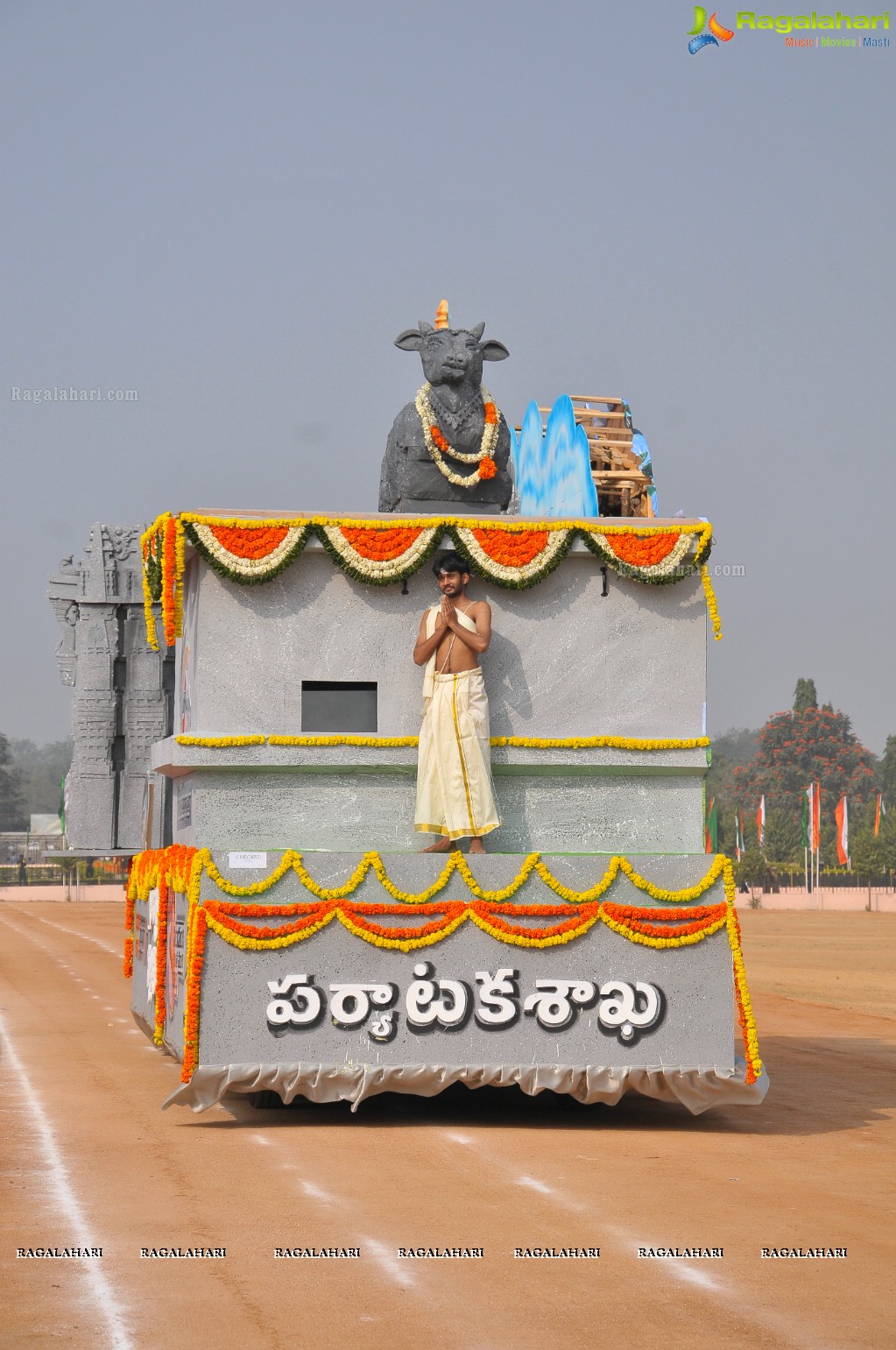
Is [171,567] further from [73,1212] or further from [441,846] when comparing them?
[73,1212]

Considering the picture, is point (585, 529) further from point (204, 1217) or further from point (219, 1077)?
point (204, 1217)

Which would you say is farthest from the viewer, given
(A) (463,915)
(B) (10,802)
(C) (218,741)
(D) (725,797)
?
(B) (10,802)

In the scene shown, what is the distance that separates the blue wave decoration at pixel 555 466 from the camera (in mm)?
13305

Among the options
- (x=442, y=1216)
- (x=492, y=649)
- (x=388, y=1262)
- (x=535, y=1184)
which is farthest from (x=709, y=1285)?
(x=492, y=649)

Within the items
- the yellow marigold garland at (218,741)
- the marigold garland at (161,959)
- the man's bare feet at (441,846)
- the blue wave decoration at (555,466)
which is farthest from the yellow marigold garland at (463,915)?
the blue wave decoration at (555,466)

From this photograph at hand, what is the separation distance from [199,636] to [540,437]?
155 inches

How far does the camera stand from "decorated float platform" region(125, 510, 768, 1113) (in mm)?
11273

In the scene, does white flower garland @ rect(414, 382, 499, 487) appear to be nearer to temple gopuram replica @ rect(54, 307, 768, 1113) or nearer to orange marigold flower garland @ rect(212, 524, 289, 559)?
temple gopuram replica @ rect(54, 307, 768, 1113)

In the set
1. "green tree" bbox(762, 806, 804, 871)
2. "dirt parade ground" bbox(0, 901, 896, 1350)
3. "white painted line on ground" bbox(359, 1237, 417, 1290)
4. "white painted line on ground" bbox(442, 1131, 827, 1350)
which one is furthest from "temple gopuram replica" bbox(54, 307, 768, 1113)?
"green tree" bbox(762, 806, 804, 871)

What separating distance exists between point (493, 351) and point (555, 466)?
109 centimetres

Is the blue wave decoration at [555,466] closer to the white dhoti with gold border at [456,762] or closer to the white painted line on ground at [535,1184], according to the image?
the white dhoti with gold border at [456,762]

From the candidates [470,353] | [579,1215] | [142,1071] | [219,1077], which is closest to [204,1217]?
[579,1215]

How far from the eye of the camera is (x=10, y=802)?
132250 millimetres

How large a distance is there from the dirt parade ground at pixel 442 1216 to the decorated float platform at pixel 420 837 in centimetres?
62
